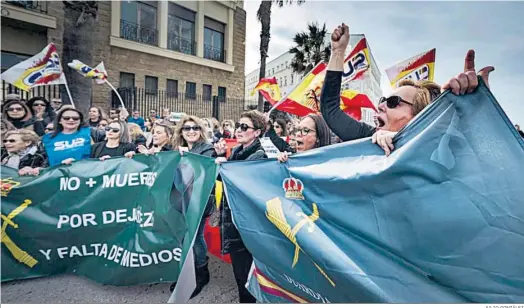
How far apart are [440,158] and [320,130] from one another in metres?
1.20

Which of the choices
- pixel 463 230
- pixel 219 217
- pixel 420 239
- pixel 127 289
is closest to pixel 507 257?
pixel 463 230

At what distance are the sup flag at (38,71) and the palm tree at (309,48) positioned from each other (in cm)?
1752

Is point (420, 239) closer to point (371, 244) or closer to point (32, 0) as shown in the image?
point (371, 244)

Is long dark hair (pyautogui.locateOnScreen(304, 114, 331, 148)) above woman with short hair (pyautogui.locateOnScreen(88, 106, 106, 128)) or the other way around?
the other way around

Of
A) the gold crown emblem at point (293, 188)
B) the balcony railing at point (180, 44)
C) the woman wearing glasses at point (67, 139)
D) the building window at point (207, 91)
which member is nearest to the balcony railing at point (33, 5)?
the balcony railing at point (180, 44)

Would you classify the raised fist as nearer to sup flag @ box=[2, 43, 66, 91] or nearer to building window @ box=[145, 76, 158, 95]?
sup flag @ box=[2, 43, 66, 91]

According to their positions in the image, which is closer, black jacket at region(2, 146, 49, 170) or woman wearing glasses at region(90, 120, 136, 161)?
black jacket at region(2, 146, 49, 170)

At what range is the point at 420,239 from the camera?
1.62 metres

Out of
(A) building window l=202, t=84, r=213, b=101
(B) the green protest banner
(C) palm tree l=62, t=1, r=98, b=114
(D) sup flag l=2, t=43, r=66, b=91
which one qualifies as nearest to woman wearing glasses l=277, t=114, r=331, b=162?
(B) the green protest banner

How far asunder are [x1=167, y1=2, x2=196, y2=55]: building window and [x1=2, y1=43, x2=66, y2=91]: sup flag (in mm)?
12938

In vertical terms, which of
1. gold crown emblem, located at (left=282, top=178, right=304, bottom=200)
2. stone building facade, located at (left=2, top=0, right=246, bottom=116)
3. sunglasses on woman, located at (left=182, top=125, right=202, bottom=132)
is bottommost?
gold crown emblem, located at (left=282, top=178, right=304, bottom=200)

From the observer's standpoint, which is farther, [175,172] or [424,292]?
[175,172]

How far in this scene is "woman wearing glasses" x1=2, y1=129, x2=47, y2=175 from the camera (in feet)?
11.1

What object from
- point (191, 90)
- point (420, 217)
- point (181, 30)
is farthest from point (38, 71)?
point (181, 30)
